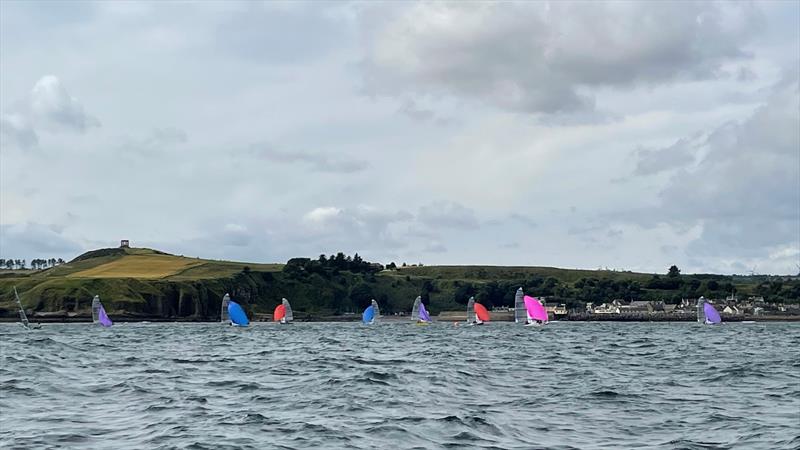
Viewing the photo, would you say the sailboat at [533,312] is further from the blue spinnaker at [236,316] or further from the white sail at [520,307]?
the blue spinnaker at [236,316]

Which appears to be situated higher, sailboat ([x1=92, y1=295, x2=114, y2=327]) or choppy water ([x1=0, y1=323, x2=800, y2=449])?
sailboat ([x1=92, y1=295, x2=114, y2=327])

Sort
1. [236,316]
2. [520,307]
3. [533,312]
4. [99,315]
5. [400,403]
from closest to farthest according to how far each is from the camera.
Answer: [400,403], [533,312], [520,307], [236,316], [99,315]

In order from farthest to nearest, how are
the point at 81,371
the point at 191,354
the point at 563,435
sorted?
the point at 191,354
the point at 81,371
the point at 563,435

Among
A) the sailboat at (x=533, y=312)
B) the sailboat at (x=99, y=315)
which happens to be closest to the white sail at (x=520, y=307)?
the sailboat at (x=533, y=312)

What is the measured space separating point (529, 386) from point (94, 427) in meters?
19.7

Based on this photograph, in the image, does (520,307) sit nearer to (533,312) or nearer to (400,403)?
(533,312)

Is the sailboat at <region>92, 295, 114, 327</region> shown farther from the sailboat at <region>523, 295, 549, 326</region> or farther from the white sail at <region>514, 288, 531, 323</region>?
the sailboat at <region>523, 295, 549, 326</region>

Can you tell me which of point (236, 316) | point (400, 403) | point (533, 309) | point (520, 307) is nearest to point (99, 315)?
point (236, 316)

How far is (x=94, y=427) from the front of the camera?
1205 inches

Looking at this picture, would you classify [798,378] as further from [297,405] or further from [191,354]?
[191,354]

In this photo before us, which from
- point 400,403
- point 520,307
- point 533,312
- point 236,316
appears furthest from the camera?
point 236,316

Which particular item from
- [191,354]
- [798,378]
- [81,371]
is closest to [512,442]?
[798,378]

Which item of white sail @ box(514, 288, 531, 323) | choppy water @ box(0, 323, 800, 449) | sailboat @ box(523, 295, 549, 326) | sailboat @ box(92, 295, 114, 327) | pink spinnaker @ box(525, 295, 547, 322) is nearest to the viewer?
choppy water @ box(0, 323, 800, 449)

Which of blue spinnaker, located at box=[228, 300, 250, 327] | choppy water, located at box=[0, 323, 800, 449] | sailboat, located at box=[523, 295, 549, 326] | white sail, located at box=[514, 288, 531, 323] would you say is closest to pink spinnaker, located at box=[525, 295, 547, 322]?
sailboat, located at box=[523, 295, 549, 326]
